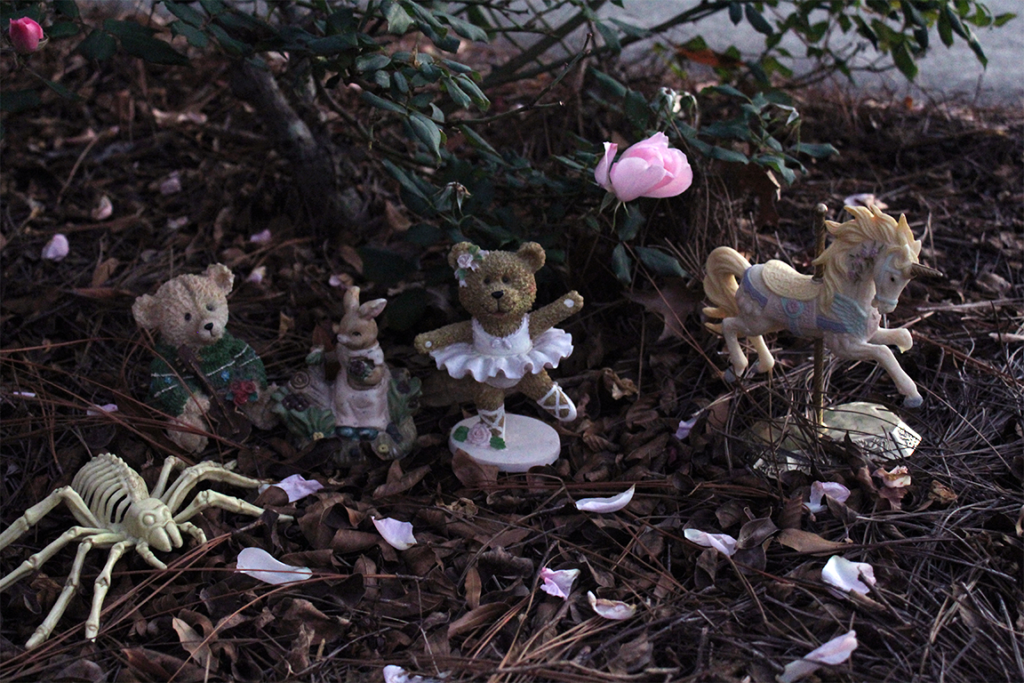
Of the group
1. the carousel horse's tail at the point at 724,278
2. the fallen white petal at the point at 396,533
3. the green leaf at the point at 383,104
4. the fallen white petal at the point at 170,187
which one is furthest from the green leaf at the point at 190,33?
the carousel horse's tail at the point at 724,278

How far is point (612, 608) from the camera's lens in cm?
177

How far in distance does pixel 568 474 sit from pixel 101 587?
39.2 inches

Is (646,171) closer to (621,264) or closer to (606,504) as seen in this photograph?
(621,264)

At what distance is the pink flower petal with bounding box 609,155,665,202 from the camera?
2055mm

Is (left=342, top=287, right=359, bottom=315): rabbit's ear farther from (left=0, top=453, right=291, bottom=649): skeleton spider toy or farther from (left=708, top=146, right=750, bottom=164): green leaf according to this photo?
(left=708, top=146, right=750, bottom=164): green leaf

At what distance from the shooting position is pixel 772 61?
309 centimetres

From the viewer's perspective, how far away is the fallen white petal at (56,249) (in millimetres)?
2848

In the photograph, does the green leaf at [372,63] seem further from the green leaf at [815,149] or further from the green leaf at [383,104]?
the green leaf at [815,149]

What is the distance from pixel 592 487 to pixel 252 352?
887 millimetres

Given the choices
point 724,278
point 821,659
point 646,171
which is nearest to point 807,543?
point 821,659

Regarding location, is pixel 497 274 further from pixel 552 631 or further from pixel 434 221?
pixel 552 631

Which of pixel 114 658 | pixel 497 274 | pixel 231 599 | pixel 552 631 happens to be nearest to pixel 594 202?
pixel 497 274

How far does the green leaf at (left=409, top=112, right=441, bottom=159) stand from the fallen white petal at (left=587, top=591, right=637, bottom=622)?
3.34 ft

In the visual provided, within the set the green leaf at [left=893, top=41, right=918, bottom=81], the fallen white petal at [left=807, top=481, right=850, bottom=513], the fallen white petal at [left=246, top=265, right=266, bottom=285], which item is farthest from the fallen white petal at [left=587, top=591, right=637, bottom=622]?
the green leaf at [left=893, top=41, right=918, bottom=81]
